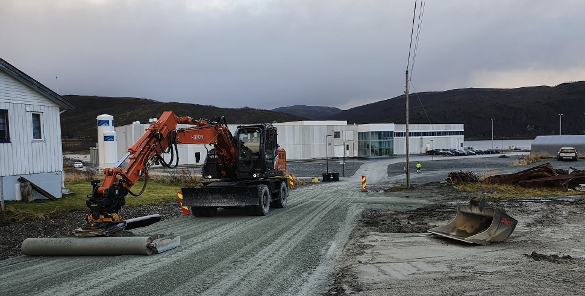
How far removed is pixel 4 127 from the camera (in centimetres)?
1791

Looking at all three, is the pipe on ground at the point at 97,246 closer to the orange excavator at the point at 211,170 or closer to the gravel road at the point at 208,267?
the gravel road at the point at 208,267

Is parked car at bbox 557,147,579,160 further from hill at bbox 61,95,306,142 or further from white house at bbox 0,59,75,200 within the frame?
hill at bbox 61,95,306,142

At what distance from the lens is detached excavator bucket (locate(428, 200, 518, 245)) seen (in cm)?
1026

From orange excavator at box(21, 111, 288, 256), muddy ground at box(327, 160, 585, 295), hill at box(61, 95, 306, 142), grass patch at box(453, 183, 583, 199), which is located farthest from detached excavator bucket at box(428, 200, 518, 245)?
hill at box(61, 95, 306, 142)

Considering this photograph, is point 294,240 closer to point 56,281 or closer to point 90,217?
point 90,217

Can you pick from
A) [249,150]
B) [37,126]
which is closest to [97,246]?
[249,150]

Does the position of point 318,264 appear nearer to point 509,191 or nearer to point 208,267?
point 208,267

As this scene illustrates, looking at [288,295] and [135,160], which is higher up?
[135,160]

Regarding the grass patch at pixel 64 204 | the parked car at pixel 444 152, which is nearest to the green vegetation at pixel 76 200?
the grass patch at pixel 64 204

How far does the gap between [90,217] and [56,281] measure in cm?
229

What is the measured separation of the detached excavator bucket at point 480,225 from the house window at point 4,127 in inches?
641

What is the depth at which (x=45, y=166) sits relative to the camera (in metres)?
19.6

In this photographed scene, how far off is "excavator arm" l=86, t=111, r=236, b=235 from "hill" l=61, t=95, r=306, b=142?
125 meters

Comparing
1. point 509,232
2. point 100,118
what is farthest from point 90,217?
Result: point 100,118
